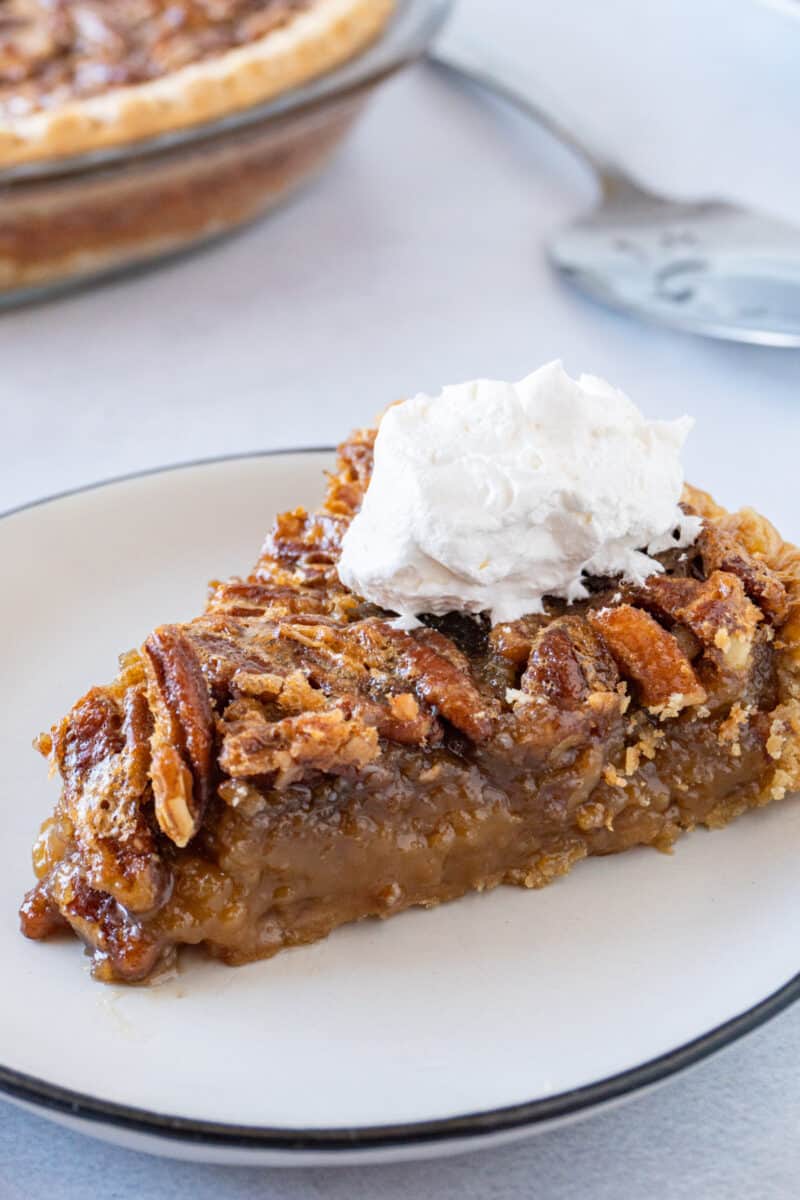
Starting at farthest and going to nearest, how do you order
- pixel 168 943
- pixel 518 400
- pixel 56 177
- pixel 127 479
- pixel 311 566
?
pixel 56 177 → pixel 127 479 → pixel 311 566 → pixel 518 400 → pixel 168 943

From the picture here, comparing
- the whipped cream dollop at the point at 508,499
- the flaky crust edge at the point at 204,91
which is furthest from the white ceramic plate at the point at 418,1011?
the flaky crust edge at the point at 204,91

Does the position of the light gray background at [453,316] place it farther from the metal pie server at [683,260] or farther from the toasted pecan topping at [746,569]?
the toasted pecan topping at [746,569]

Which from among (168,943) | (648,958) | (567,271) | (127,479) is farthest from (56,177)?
(648,958)

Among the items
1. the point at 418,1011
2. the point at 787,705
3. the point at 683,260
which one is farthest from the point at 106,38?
the point at 418,1011

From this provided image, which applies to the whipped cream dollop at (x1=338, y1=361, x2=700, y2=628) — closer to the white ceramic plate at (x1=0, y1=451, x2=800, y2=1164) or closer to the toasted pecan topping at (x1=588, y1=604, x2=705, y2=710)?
the toasted pecan topping at (x1=588, y1=604, x2=705, y2=710)

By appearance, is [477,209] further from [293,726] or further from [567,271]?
[293,726]

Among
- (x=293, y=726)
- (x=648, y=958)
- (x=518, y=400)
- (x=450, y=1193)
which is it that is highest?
(x=518, y=400)

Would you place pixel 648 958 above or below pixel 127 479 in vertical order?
below

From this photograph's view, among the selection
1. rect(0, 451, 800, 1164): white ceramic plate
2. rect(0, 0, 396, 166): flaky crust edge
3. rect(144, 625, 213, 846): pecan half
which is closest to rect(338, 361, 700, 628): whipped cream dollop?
rect(144, 625, 213, 846): pecan half
